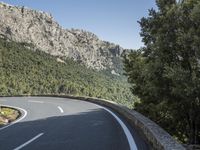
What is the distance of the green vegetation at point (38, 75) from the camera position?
137750mm

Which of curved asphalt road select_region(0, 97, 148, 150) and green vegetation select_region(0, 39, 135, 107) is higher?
green vegetation select_region(0, 39, 135, 107)

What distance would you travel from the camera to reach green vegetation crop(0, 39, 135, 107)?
137750 millimetres

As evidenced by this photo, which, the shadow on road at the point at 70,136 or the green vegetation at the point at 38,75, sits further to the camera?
the green vegetation at the point at 38,75

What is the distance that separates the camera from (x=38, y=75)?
158m

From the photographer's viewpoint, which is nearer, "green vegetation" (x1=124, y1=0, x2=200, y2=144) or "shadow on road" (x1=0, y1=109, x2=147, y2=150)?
"shadow on road" (x1=0, y1=109, x2=147, y2=150)

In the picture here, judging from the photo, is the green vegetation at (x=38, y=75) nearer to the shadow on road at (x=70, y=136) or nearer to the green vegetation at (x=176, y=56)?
the green vegetation at (x=176, y=56)

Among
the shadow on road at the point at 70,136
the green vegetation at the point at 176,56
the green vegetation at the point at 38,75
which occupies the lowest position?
Answer: the shadow on road at the point at 70,136

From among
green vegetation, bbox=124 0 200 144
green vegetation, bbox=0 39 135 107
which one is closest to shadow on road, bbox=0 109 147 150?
green vegetation, bbox=124 0 200 144

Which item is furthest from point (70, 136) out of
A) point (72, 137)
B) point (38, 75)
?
point (38, 75)

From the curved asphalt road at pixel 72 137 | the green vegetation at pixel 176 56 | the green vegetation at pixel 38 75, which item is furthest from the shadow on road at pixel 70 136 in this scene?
the green vegetation at pixel 38 75

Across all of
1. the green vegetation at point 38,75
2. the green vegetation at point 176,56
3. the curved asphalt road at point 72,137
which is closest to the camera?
the curved asphalt road at point 72,137

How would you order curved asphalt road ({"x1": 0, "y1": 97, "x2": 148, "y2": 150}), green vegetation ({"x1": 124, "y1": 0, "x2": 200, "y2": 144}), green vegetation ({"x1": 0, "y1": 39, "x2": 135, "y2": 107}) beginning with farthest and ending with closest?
1. green vegetation ({"x1": 0, "y1": 39, "x2": 135, "y2": 107})
2. green vegetation ({"x1": 124, "y1": 0, "x2": 200, "y2": 144})
3. curved asphalt road ({"x1": 0, "y1": 97, "x2": 148, "y2": 150})

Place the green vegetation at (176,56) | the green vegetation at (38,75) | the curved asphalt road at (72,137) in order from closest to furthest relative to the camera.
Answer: the curved asphalt road at (72,137) → the green vegetation at (176,56) → the green vegetation at (38,75)

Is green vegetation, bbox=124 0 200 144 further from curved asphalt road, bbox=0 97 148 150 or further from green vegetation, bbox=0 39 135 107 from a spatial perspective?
green vegetation, bbox=0 39 135 107
